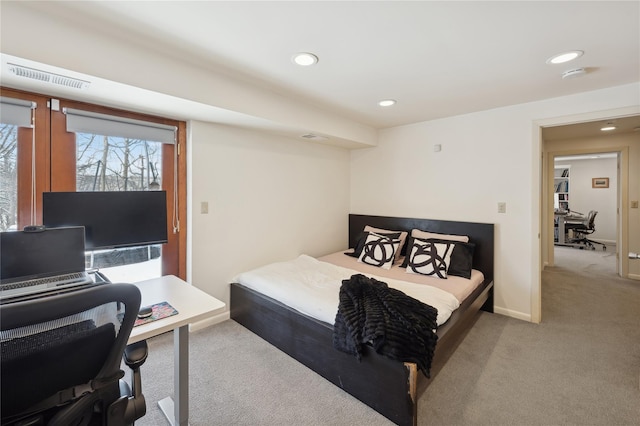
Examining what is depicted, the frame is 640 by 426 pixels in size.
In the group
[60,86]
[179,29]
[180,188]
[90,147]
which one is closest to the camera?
[179,29]

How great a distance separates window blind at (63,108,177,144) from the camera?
2141 millimetres

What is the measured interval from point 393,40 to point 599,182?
943 cm

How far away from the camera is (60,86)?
1.87m

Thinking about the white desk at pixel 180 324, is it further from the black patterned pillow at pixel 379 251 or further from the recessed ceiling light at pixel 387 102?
the recessed ceiling light at pixel 387 102

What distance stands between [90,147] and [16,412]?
6.69 ft

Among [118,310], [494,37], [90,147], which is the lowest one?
[118,310]

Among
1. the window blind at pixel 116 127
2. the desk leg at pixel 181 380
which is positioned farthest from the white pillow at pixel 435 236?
the window blind at pixel 116 127

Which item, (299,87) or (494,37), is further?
(299,87)

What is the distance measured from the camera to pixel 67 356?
893 mm

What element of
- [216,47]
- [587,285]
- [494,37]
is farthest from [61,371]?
[587,285]

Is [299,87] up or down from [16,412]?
up

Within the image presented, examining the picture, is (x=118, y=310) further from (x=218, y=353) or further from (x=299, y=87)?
(x=299, y=87)

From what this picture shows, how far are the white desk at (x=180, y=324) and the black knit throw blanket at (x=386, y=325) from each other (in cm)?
82

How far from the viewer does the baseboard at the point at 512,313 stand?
120 inches
